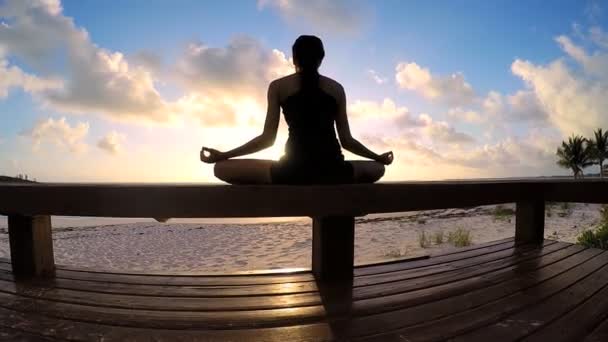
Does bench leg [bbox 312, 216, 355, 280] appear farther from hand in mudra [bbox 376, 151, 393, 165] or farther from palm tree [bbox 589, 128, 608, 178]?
palm tree [bbox 589, 128, 608, 178]

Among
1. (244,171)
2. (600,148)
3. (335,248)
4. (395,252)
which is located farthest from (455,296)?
(600,148)

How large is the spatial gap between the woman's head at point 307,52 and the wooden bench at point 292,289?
30.0 inches

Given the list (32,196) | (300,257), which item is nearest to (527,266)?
(32,196)

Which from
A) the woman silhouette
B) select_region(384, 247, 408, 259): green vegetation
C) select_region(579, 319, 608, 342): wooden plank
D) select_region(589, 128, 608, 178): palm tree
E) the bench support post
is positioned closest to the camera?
select_region(579, 319, 608, 342): wooden plank

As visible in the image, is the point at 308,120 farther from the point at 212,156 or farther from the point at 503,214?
the point at 503,214

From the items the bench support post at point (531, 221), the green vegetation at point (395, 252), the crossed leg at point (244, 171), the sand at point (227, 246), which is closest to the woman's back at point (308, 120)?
the crossed leg at point (244, 171)

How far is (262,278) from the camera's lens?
1944 mm

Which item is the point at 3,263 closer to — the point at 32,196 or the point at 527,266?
the point at 32,196

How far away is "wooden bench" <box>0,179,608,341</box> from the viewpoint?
4.14ft

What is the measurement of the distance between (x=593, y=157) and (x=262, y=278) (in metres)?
45.5

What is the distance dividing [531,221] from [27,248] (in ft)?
14.0

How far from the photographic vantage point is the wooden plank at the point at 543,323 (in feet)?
3.89

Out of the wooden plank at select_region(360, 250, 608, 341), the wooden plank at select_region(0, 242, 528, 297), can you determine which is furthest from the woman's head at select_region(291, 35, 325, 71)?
the wooden plank at select_region(360, 250, 608, 341)

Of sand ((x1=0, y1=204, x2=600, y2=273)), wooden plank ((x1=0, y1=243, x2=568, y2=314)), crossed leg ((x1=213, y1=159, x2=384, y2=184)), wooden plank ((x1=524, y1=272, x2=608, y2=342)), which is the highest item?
crossed leg ((x1=213, y1=159, x2=384, y2=184))
